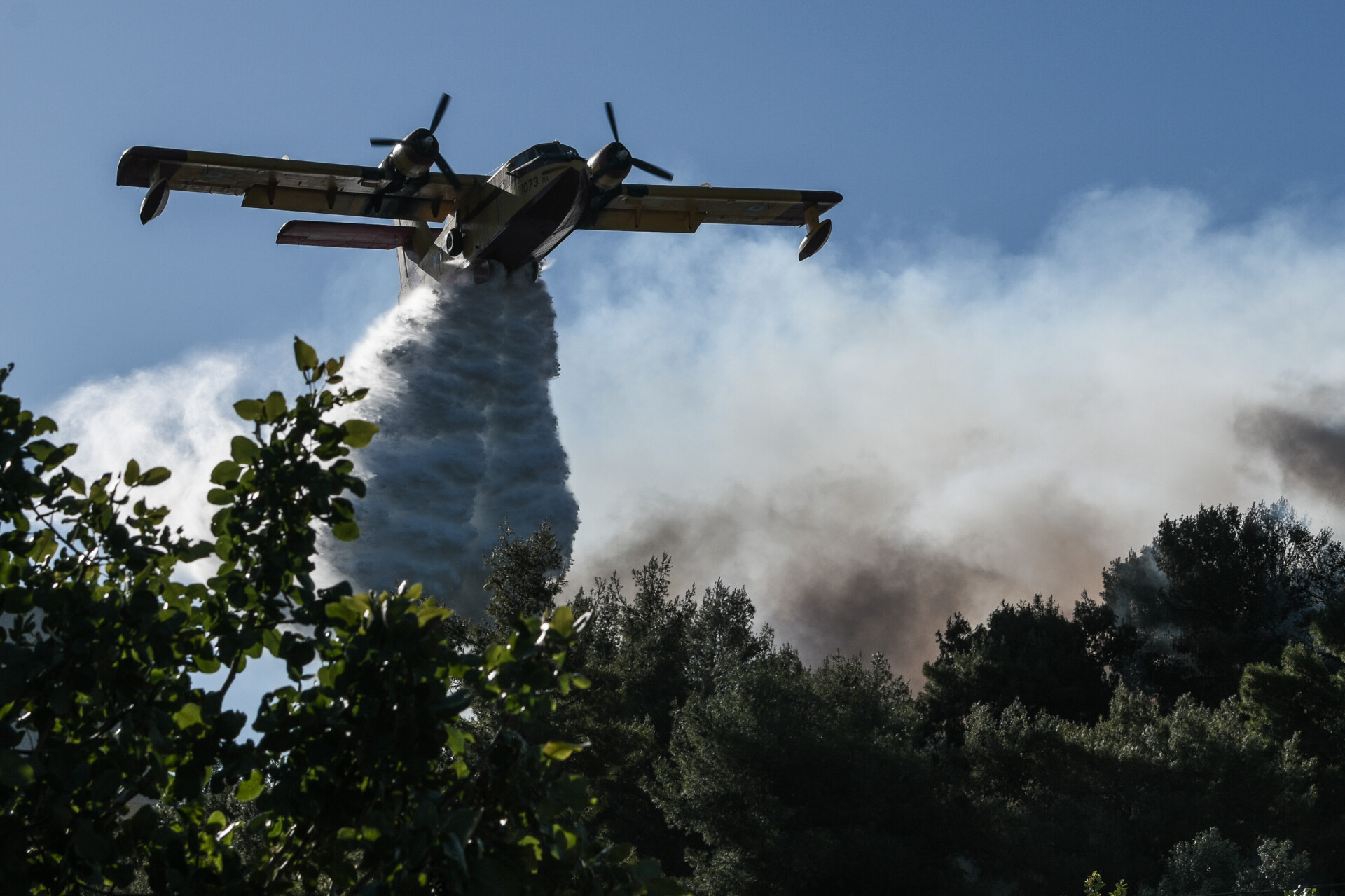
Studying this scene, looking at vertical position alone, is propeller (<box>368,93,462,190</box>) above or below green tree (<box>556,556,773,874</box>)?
above

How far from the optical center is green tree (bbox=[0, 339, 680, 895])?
12.1ft

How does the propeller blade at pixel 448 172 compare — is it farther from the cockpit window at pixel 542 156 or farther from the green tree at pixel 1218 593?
the green tree at pixel 1218 593

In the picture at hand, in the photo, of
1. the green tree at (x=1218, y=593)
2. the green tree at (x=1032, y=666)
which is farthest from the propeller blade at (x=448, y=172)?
the green tree at (x=1218, y=593)

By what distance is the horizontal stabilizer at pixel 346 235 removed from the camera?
27781 mm

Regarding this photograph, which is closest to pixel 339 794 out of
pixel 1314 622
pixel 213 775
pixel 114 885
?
pixel 213 775

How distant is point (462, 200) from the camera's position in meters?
→ 27.6

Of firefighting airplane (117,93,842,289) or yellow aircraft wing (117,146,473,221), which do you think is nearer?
yellow aircraft wing (117,146,473,221)

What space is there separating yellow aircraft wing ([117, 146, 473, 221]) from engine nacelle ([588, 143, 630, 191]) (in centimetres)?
358

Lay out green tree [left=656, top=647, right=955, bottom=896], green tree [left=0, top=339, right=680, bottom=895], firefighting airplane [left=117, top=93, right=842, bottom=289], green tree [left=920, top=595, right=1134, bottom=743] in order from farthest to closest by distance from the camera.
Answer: green tree [left=920, top=595, right=1134, bottom=743], firefighting airplane [left=117, top=93, right=842, bottom=289], green tree [left=656, top=647, right=955, bottom=896], green tree [left=0, top=339, right=680, bottom=895]

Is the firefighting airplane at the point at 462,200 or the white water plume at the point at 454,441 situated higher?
the firefighting airplane at the point at 462,200

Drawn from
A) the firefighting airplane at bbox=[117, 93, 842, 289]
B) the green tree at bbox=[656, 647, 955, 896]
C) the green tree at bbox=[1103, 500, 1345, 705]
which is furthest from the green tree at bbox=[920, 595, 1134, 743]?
the firefighting airplane at bbox=[117, 93, 842, 289]

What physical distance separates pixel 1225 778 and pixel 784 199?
712 inches

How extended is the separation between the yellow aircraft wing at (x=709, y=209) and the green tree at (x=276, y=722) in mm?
26026

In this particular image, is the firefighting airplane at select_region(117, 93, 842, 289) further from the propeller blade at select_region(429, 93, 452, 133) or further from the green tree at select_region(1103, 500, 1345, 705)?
the green tree at select_region(1103, 500, 1345, 705)
